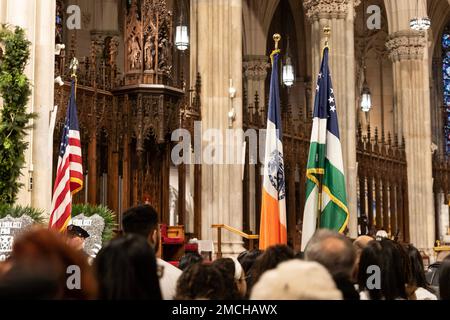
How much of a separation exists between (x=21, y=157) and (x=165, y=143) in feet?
19.4

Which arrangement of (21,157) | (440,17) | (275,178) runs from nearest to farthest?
(21,157)
(275,178)
(440,17)

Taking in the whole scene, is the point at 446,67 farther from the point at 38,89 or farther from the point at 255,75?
the point at 38,89

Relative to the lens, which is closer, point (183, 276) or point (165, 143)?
point (183, 276)

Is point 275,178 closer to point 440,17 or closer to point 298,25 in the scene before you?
point 298,25

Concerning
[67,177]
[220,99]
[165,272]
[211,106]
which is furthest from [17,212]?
[220,99]

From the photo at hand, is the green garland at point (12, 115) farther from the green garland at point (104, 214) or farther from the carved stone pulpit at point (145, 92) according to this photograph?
the carved stone pulpit at point (145, 92)

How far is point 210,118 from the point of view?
550 inches

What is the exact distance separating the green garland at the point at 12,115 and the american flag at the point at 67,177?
2.85ft

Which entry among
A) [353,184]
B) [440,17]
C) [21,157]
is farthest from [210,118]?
[440,17]

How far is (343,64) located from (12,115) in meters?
11.7

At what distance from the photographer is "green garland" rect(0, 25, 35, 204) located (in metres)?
7.45

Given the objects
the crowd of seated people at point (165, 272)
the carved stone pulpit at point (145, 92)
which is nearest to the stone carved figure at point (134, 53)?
the carved stone pulpit at point (145, 92)

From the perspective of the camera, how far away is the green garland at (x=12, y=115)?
745cm

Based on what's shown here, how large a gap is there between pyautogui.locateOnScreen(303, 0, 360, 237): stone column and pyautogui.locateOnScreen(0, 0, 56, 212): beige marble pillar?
9.38 meters
